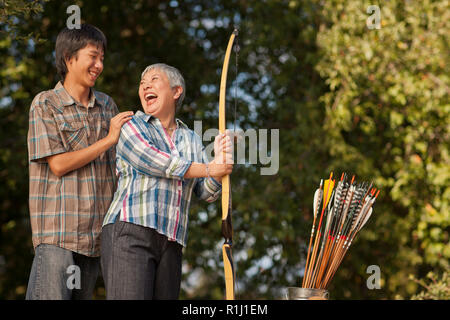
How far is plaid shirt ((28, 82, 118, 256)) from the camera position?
253 cm

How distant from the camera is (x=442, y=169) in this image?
582cm

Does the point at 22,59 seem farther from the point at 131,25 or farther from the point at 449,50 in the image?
the point at 449,50

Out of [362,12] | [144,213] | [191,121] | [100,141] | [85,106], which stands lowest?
[144,213]

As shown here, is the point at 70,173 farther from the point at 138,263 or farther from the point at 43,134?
the point at 138,263

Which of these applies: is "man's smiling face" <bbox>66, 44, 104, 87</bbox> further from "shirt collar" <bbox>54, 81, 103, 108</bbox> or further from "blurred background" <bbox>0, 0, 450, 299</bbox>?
"blurred background" <bbox>0, 0, 450, 299</bbox>

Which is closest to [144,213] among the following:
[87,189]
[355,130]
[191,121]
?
[87,189]

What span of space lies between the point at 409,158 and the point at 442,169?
19.6 inches

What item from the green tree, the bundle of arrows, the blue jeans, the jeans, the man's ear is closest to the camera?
the jeans

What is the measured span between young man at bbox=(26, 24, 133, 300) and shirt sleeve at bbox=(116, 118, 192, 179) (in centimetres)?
13

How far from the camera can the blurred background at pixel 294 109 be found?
5.93 m

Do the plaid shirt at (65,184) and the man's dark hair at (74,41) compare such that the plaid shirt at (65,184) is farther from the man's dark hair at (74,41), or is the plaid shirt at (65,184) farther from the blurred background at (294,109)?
the blurred background at (294,109)

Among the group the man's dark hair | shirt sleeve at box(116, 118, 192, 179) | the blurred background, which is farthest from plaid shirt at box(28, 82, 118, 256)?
the blurred background

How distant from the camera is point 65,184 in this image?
256 cm
